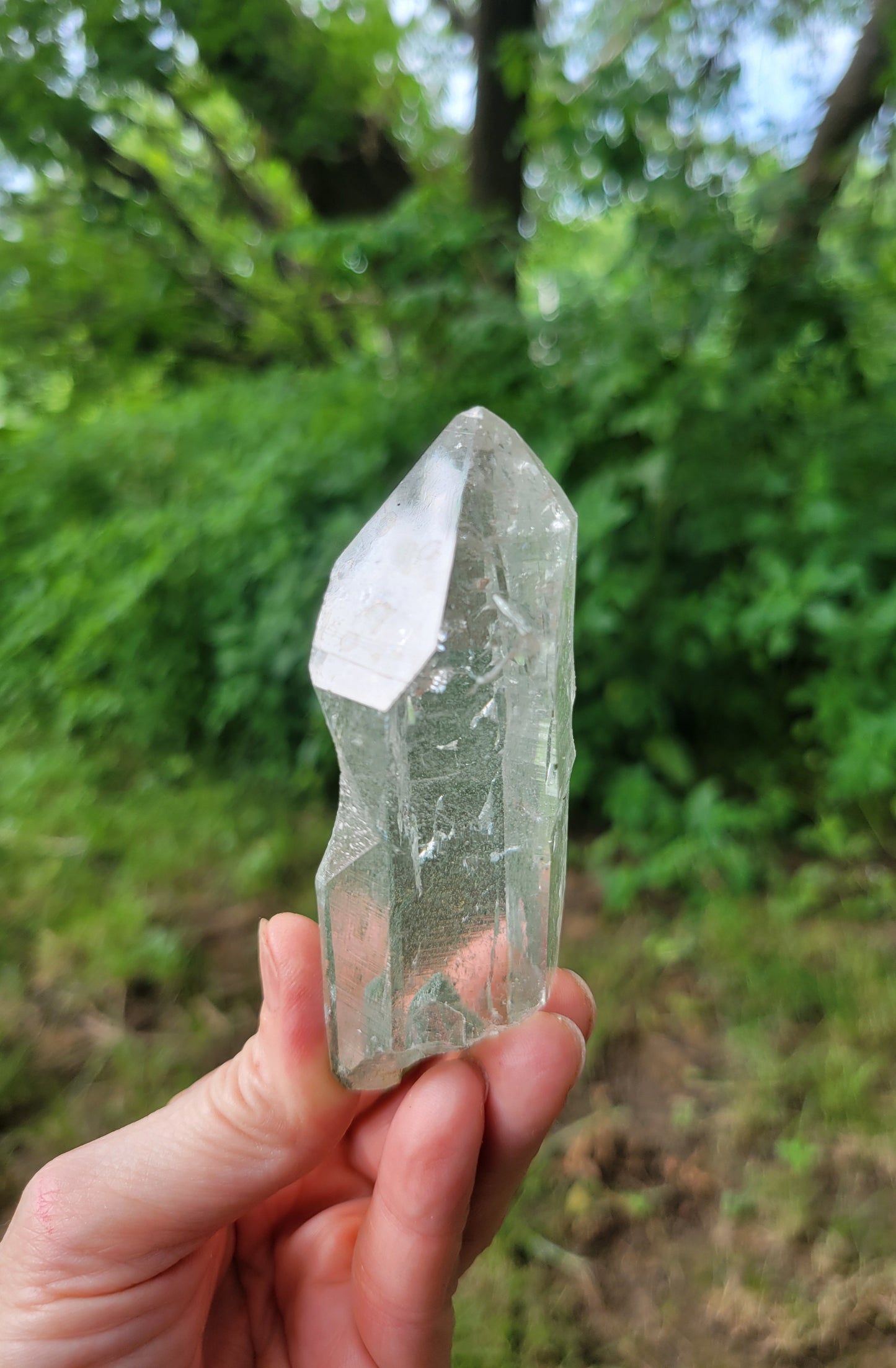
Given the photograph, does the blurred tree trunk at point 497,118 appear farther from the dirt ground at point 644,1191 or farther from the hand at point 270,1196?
the hand at point 270,1196

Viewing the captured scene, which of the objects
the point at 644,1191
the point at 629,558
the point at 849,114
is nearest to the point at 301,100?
the point at 849,114

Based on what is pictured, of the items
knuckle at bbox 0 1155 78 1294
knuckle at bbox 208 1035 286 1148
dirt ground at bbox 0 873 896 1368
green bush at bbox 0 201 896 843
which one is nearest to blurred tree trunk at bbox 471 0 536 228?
green bush at bbox 0 201 896 843

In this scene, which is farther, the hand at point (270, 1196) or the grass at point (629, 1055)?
the grass at point (629, 1055)

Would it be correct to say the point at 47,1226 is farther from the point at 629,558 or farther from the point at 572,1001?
the point at 629,558

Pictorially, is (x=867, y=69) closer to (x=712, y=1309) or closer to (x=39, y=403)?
(x=712, y=1309)

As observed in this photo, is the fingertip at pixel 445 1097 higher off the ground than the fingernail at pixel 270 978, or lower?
lower

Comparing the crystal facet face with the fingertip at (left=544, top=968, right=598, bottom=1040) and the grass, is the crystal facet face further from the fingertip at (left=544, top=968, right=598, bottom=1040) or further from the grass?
the grass

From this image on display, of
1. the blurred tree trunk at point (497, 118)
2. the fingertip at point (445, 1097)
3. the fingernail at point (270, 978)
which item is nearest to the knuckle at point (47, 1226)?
the fingernail at point (270, 978)
